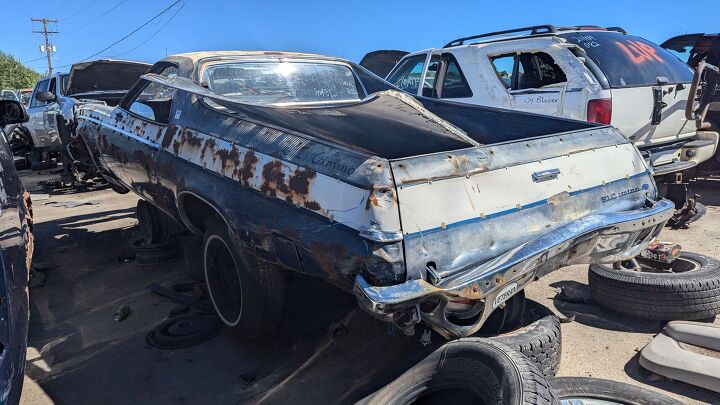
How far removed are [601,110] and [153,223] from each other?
456 centimetres

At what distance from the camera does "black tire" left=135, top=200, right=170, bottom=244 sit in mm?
5070

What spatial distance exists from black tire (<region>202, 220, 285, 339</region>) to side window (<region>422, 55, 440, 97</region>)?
4.06 metres

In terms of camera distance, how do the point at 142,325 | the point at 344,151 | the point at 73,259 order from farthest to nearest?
the point at 73,259, the point at 142,325, the point at 344,151

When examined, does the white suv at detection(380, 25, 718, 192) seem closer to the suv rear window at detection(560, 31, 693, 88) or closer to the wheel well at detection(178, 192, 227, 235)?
the suv rear window at detection(560, 31, 693, 88)

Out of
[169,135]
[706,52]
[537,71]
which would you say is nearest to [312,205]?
[169,135]

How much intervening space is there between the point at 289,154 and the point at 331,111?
167 centimetres

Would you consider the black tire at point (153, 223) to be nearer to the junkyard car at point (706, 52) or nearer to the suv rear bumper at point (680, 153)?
the suv rear bumper at point (680, 153)

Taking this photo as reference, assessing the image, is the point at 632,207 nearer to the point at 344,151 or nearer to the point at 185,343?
the point at 344,151

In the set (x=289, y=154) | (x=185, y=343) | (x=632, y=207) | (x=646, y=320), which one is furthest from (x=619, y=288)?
(x=185, y=343)

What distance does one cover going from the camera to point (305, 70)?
445 centimetres

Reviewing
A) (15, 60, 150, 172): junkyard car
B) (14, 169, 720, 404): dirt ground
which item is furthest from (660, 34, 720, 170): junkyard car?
(15, 60, 150, 172): junkyard car

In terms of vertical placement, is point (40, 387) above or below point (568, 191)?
below

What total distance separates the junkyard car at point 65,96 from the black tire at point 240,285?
3.60m

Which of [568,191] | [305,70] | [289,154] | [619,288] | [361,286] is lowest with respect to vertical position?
[619,288]
